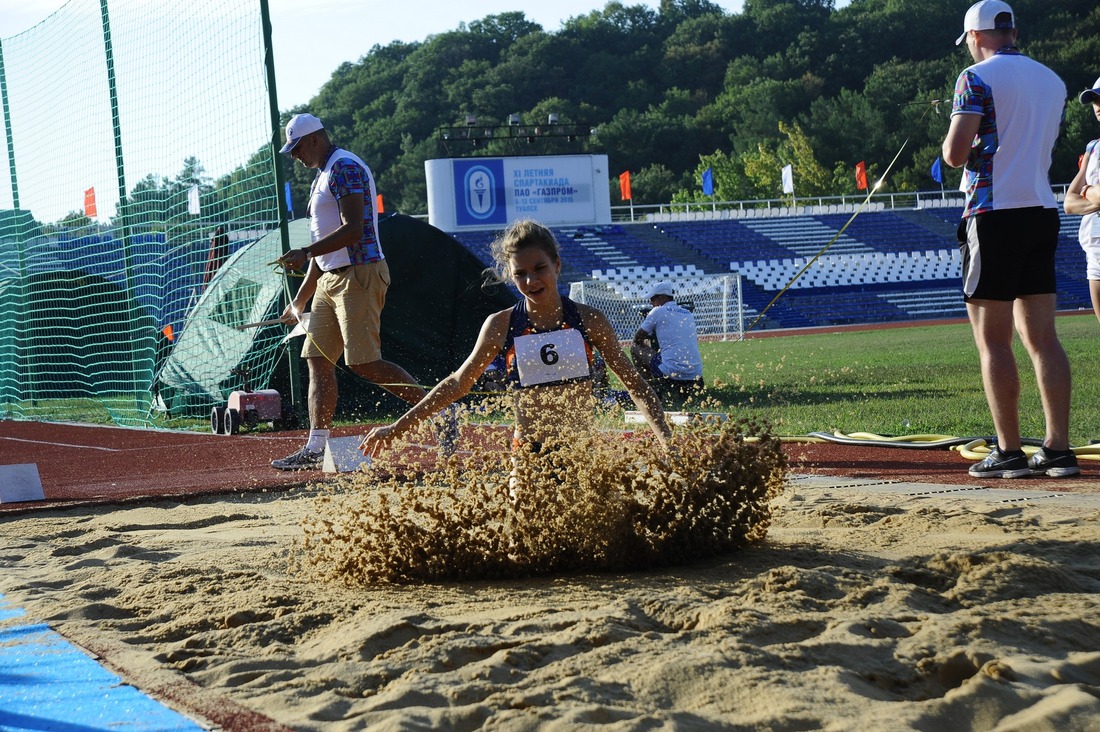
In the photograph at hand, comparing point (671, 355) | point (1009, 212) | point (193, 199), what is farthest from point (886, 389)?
point (193, 199)

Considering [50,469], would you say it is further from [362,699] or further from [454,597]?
[362,699]

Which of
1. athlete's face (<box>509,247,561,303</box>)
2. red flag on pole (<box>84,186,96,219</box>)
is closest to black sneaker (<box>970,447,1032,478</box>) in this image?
athlete's face (<box>509,247,561,303</box>)

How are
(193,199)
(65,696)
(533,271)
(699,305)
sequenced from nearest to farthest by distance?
(65,696), (533,271), (193,199), (699,305)

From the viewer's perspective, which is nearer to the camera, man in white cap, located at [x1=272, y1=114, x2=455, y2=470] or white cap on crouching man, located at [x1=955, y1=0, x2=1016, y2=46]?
white cap on crouching man, located at [x1=955, y1=0, x2=1016, y2=46]

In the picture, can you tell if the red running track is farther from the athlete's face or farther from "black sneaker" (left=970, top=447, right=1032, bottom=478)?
the athlete's face

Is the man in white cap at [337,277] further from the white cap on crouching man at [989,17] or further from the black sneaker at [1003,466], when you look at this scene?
the white cap on crouching man at [989,17]

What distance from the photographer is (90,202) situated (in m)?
13.5

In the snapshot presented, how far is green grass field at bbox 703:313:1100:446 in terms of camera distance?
25.7 feet

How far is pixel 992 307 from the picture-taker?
517 centimetres

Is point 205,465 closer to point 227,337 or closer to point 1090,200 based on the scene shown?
point 227,337

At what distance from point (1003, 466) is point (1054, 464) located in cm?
22

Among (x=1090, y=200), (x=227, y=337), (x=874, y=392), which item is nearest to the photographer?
(x=1090, y=200)

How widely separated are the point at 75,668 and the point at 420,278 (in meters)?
9.39

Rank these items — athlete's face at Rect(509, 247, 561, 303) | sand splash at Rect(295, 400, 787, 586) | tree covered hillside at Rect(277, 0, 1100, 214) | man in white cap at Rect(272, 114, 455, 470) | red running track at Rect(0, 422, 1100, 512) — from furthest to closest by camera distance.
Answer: tree covered hillside at Rect(277, 0, 1100, 214)
man in white cap at Rect(272, 114, 455, 470)
red running track at Rect(0, 422, 1100, 512)
athlete's face at Rect(509, 247, 561, 303)
sand splash at Rect(295, 400, 787, 586)
